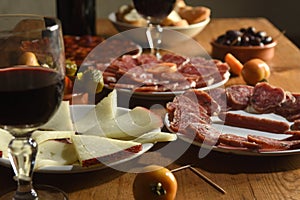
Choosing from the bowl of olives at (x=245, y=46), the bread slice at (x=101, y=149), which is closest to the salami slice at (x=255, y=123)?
Answer: the bread slice at (x=101, y=149)

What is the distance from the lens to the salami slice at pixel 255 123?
1.46m

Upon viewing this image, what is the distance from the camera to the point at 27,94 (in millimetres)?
975

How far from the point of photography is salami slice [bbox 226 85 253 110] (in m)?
1.63

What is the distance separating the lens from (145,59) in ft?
6.42

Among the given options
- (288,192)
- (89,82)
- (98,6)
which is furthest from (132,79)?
(98,6)

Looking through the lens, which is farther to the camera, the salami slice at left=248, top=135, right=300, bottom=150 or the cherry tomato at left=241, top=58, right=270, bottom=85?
the cherry tomato at left=241, top=58, right=270, bottom=85

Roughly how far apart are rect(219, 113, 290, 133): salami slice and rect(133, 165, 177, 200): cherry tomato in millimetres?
420

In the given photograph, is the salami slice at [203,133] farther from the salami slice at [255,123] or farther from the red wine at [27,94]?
the red wine at [27,94]

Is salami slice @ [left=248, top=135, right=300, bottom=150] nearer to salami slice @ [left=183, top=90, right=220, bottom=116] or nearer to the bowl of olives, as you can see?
salami slice @ [left=183, top=90, right=220, bottom=116]

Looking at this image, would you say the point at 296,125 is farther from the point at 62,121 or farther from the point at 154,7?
the point at 154,7

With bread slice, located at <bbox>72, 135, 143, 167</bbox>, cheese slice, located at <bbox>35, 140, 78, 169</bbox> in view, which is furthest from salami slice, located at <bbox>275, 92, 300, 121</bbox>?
cheese slice, located at <bbox>35, 140, 78, 169</bbox>

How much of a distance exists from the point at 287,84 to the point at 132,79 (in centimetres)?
52

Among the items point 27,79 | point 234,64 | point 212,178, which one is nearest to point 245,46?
point 234,64

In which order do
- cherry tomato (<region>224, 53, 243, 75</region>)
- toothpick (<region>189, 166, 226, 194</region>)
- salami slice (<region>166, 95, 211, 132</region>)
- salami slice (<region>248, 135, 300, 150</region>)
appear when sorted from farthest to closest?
1. cherry tomato (<region>224, 53, 243, 75</region>)
2. salami slice (<region>166, 95, 211, 132</region>)
3. salami slice (<region>248, 135, 300, 150</region>)
4. toothpick (<region>189, 166, 226, 194</region>)
